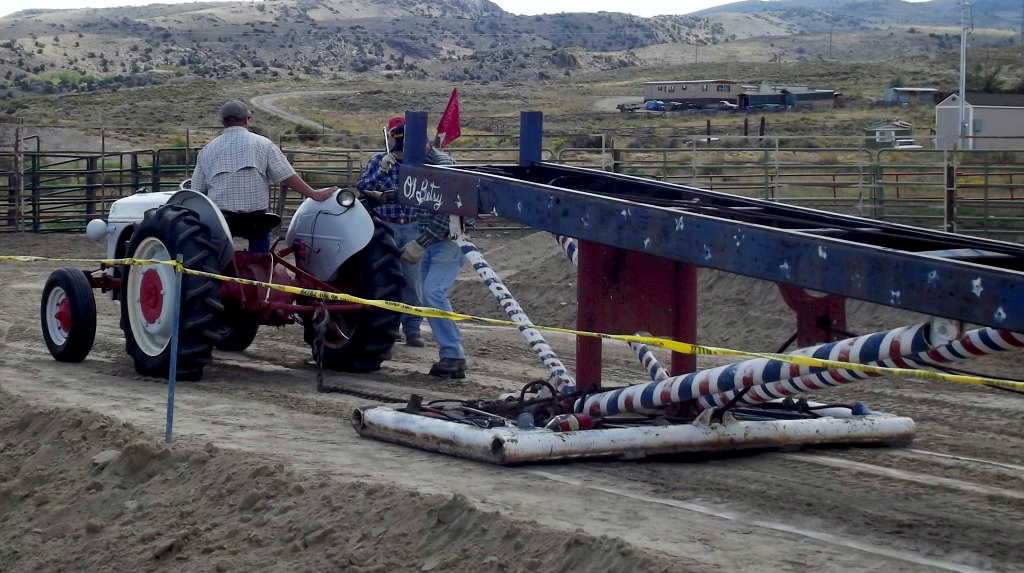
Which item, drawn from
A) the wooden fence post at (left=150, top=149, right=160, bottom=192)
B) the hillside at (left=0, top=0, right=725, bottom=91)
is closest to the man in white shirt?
the wooden fence post at (left=150, top=149, right=160, bottom=192)

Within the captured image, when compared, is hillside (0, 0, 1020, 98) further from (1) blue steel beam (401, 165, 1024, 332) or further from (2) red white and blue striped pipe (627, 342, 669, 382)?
(1) blue steel beam (401, 165, 1024, 332)

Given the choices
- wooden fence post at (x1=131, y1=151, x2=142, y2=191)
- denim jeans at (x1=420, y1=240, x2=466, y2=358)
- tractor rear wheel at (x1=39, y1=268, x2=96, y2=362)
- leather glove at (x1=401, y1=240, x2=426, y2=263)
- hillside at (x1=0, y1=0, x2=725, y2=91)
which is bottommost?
tractor rear wheel at (x1=39, y1=268, x2=96, y2=362)

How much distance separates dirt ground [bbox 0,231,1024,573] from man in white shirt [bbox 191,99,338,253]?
4.12 feet

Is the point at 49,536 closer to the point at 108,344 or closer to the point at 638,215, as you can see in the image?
the point at 638,215

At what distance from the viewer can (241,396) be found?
27.4 feet

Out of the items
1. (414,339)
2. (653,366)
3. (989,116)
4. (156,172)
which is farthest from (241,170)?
(989,116)

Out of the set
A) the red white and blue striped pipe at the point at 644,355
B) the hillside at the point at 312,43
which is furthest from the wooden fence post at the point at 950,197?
the hillside at the point at 312,43

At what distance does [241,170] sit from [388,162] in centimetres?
119

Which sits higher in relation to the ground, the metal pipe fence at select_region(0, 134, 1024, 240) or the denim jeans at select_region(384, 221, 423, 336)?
the metal pipe fence at select_region(0, 134, 1024, 240)

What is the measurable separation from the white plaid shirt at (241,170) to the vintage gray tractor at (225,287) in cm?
20

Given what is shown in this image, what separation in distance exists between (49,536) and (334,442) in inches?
57.1

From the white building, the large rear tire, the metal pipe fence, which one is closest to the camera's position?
the large rear tire

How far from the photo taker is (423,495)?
5.59 m

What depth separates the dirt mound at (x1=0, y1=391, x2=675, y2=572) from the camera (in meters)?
5.09
